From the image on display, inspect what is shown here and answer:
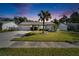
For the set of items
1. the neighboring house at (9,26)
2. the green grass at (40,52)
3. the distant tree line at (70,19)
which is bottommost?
the green grass at (40,52)

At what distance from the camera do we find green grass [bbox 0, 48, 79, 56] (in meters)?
3.58

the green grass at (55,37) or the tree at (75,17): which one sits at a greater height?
the tree at (75,17)

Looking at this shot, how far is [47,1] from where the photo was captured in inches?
141

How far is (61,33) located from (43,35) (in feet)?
0.85

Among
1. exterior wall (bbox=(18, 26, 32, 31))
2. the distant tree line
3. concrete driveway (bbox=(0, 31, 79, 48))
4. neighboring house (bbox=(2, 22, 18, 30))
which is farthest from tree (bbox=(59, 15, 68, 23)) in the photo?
neighboring house (bbox=(2, 22, 18, 30))

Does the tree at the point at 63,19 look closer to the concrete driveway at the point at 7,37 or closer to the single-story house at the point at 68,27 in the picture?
the single-story house at the point at 68,27

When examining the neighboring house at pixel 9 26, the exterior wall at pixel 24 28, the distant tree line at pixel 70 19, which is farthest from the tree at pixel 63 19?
the neighboring house at pixel 9 26

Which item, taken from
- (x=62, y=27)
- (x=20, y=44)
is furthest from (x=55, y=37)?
(x=20, y=44)

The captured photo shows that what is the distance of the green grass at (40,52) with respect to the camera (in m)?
3.58

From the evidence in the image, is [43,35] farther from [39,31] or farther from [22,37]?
[22,37]

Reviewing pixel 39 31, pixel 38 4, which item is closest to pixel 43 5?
pixel 38 4

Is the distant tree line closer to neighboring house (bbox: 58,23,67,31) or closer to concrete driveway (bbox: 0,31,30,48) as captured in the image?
neighboring house (bbox: 58,23,67,31)

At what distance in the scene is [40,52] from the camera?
358 centimetres

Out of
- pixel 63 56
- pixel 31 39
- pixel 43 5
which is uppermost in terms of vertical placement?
pixel 43 5
